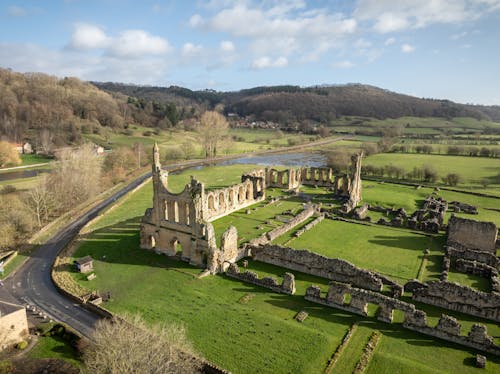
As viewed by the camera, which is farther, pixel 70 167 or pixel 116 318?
pixel 70 167

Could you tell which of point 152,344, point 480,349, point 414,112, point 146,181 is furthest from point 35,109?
point 414,112

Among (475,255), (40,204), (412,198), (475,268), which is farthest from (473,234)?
(40,204)

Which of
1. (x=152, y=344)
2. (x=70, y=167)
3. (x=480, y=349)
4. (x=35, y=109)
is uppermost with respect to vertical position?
(x=35, y=109)

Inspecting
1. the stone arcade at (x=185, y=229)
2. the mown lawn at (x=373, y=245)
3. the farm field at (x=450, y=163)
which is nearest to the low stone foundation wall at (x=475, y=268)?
the mown lawn at (x=373, y=245)

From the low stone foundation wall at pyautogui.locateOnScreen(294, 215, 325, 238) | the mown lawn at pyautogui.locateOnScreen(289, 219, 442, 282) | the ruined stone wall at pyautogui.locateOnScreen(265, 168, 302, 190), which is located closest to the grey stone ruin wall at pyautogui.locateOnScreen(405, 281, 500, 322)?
the mown lawn at pyautogui.locateOnScreen(289, 219, 442, 282)

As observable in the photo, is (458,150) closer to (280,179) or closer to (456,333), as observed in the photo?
(280,179)

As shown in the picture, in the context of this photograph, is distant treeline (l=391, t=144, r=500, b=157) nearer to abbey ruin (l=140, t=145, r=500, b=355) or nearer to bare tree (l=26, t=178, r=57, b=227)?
abbey ruin (l=140, t=145, r=500, b=355)

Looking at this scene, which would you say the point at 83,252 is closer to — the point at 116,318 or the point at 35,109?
the point at 116,318
